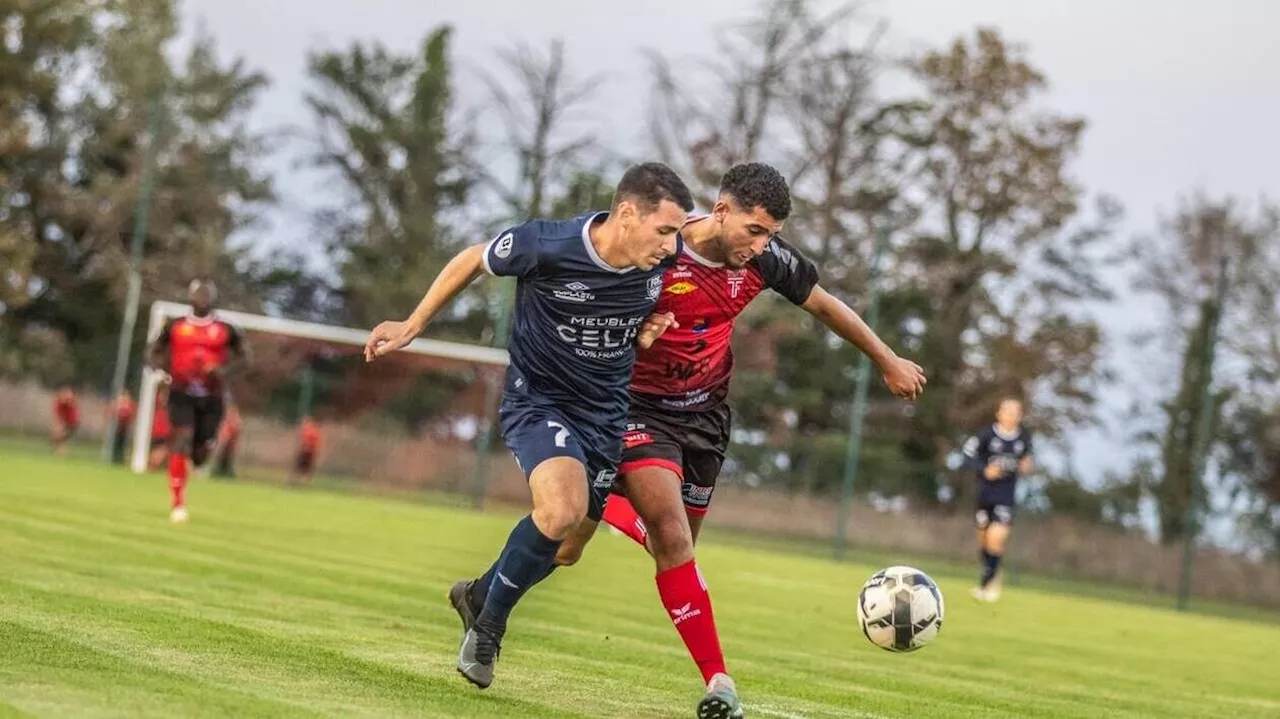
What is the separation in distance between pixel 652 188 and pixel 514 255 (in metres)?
0.60

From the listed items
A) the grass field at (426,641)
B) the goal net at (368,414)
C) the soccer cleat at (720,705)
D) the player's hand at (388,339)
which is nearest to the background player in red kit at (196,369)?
the grass field at (426,641)

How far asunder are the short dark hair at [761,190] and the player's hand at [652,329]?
1.82ft

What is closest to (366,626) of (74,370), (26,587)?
(26,587)

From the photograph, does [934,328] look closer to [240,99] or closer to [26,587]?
[240,99]

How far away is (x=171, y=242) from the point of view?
172ft

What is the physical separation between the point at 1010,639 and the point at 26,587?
8270 mm

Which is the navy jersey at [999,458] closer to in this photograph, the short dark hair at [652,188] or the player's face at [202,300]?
the player's face at [202,300]

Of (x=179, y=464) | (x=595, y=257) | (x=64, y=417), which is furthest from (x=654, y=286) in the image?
(x=64, y=417)

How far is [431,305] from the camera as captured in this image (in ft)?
23.0

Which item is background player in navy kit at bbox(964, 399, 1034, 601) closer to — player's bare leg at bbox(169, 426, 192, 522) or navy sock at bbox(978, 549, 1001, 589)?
navy sock at bbox(978, 549, 1001, 589)

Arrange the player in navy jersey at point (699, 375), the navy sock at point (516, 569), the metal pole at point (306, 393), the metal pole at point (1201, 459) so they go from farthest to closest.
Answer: the metal pole at point (306, 393) → the metal pole at point (1201, 459) → the player in navy jersey at point (699, 375) → the navy sock at point (516, 569)

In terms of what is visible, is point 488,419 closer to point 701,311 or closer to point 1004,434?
point 1004,434

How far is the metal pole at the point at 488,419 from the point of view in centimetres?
3181

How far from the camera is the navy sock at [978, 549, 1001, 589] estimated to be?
21.2 meters
